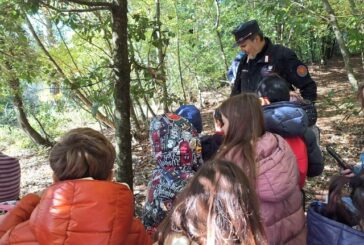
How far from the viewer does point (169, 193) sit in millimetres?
2562

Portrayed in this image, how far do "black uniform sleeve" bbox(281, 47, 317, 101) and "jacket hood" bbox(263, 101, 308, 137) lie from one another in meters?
0.91

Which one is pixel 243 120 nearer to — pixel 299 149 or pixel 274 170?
pixel 274 170

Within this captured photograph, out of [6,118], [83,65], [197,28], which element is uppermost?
[197,28]

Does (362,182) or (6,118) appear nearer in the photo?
(362,182)

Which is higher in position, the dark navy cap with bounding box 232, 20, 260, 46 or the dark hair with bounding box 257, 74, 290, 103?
the dark navy cap with bounding box 232, 20, 260, 46

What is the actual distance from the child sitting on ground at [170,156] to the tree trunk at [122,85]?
0.78 m

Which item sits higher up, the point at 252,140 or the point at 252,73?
the point at 252,73

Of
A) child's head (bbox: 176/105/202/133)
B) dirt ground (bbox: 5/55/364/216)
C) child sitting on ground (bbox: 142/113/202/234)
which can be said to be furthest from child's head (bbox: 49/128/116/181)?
dirt ground (bbox: 5/55/364/216)

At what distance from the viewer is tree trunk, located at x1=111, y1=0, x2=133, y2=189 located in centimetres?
312

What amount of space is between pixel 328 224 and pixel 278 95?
1.19 m

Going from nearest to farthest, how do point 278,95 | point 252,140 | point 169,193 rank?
1. point 252,140
2. point 169,193
3. point 278,95

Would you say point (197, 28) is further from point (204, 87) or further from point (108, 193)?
point (108, 193)

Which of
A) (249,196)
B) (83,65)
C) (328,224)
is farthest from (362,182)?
(83,65)

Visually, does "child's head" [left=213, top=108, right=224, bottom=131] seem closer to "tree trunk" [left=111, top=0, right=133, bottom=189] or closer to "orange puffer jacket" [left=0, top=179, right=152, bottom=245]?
"orange puffer jacket" [left=0, top=179, right=152, bottom=245]
